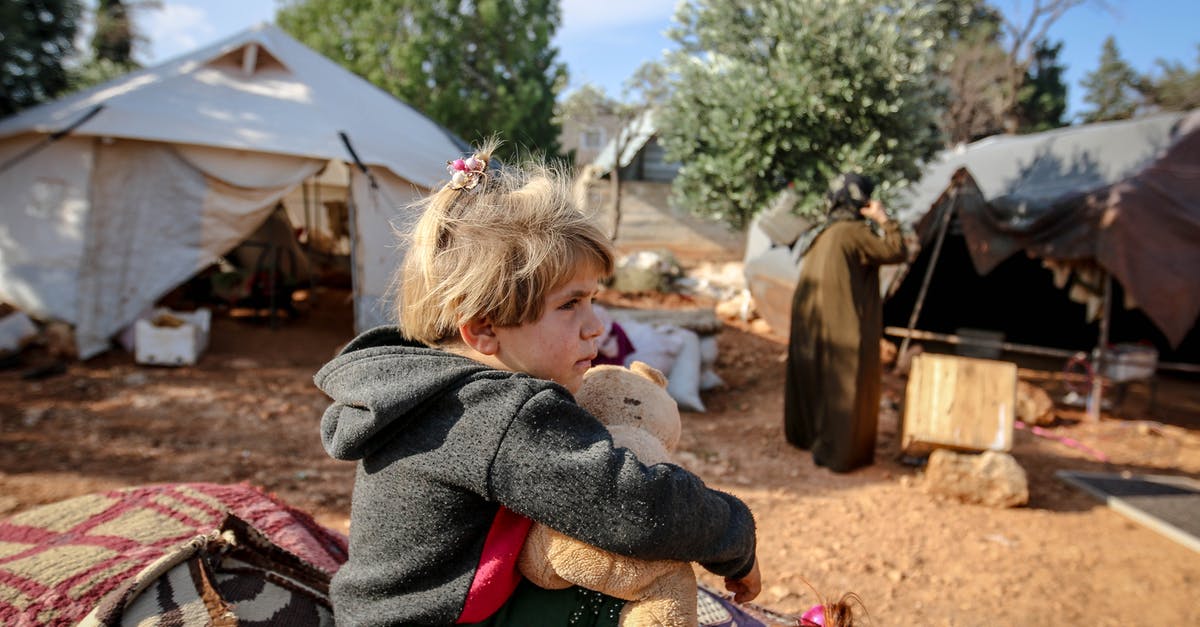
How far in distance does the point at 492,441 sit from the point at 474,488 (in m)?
0.09

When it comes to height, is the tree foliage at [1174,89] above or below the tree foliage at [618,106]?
above

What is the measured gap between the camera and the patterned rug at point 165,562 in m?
1.52

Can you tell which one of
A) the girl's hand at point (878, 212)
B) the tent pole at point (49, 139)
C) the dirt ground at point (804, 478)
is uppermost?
the tent pole at point (49, 139)

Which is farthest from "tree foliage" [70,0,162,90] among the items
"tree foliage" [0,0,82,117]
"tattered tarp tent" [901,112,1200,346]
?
"tattered tarp tent" [901,112,1200,346]

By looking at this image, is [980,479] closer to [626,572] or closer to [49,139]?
[626,572]

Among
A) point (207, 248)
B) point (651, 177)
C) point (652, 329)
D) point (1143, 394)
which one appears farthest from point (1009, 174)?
point (207, 248)

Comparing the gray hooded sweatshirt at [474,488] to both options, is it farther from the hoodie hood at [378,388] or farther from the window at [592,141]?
the window at [592,141]

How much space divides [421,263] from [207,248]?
334 inches

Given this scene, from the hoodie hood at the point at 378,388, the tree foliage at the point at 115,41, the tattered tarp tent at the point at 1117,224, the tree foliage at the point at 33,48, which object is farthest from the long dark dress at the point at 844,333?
the tree foliage at the point at 115,41

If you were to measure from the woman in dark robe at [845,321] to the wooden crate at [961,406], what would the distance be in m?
0.35

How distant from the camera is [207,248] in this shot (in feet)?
27.7

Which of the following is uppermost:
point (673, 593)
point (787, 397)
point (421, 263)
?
point (421, 263)

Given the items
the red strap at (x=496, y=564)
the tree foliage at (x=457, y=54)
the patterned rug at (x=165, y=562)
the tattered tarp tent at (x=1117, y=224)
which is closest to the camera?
the red strap at (x=496, y=564)

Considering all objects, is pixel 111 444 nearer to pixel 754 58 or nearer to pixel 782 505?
pixel 782 505
